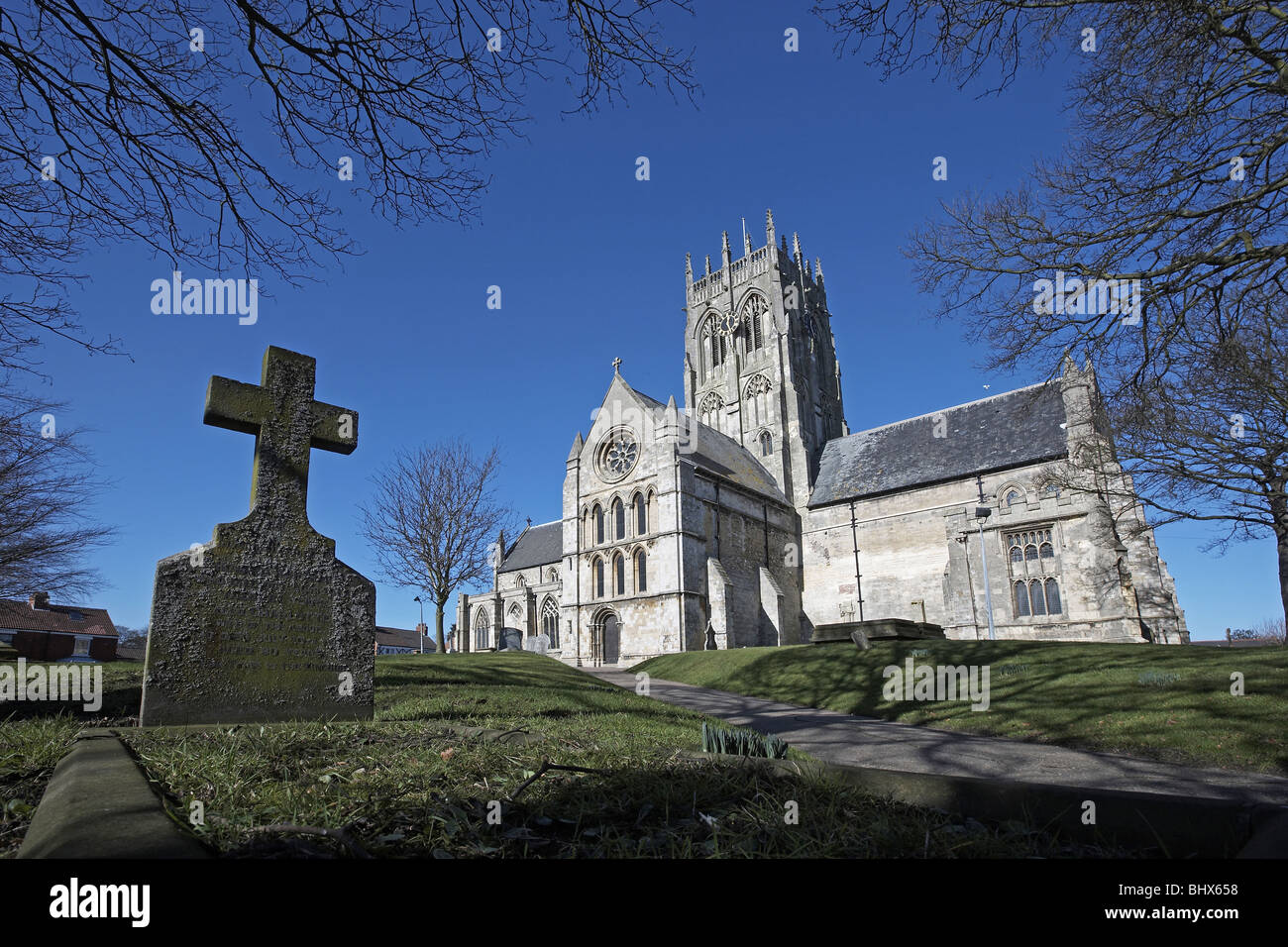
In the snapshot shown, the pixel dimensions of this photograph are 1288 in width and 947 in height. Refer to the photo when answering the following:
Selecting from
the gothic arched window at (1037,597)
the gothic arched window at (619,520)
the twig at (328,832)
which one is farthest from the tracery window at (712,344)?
the twig at (328,832)

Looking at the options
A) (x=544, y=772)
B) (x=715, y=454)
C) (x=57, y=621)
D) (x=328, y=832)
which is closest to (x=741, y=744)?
(x=544, y=772)

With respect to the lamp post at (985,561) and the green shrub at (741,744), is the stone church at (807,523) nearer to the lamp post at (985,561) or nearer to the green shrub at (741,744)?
the lamp post at (985,561)

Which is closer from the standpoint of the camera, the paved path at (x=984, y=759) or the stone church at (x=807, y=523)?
the paved path at (x=984, y=759)

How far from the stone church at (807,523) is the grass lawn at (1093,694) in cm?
904

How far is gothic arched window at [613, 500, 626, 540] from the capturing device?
3362 cm

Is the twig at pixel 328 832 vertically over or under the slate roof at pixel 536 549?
under

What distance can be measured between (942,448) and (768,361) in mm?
11918

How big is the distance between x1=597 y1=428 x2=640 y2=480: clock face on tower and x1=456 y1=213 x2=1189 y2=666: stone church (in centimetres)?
10

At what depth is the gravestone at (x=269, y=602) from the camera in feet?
20.8

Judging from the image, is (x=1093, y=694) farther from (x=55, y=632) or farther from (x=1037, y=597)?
(x=55, y=632)

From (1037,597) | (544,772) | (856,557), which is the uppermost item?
(856,557)

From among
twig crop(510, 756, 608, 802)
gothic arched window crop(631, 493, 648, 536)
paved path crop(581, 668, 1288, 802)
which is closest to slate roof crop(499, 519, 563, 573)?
gothic arched window crop(631, 493, 648, 536)

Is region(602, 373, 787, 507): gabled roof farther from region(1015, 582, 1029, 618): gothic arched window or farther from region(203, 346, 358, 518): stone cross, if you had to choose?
region(203, 346, 358, 518): stone cross

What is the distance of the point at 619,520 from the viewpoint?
3400 centimetres
